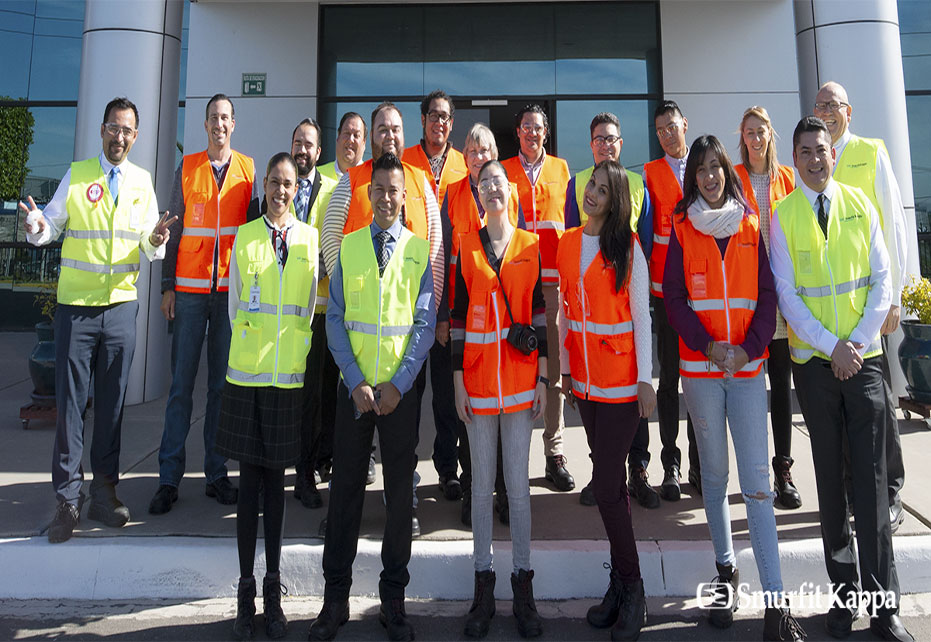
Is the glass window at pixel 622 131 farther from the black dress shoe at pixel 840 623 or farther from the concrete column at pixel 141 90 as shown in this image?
the black dress shoe at pixel 840 623

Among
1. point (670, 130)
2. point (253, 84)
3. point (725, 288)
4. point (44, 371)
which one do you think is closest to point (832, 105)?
point (670, 130)

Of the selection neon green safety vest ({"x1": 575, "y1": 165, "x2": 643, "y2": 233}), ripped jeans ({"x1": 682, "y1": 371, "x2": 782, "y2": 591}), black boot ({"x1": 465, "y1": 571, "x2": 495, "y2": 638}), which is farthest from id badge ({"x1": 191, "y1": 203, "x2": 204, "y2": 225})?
ripped jeans ({"x1": 682, "y1": 371, "x2": 782, "y2": 591})

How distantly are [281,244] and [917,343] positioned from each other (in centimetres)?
563

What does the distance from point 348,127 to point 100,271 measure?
5.96 feet

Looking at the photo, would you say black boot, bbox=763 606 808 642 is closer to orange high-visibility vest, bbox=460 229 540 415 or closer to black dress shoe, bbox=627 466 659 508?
black dress shoe, bbox=627 466 659 508

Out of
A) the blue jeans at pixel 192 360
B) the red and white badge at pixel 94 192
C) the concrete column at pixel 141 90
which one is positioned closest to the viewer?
the red and white badge at pixel 94 192


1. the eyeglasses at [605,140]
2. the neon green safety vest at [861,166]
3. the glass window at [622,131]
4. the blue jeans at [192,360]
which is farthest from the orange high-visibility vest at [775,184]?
the glass window at [622,131]

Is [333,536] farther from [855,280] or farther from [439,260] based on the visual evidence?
[855,280]

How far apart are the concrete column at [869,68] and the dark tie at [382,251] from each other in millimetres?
5506

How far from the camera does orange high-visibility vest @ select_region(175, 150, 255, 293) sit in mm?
4152

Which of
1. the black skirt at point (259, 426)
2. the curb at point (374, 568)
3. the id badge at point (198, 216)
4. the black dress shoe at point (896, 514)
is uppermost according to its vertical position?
the id badge at point (198, 216)

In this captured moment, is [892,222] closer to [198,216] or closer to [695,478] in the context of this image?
[695,478]

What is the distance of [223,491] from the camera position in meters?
4.11

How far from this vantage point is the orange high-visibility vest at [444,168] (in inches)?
168
